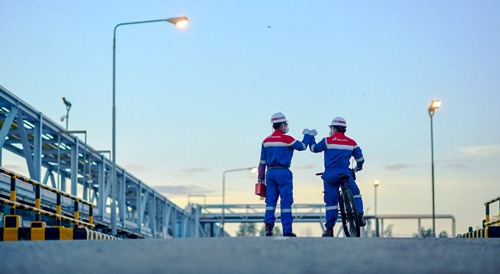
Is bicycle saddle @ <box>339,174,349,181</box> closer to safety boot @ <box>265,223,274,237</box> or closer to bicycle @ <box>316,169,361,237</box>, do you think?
bicycle @ <box>316,169,361,237</box>

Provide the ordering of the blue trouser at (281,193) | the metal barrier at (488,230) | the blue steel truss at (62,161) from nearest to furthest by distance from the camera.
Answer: the blue trouser at (281,193) < the metal barrier at (488,230) < the blue steel truss at (62,161)

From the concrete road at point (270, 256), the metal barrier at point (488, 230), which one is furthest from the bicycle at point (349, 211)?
the concrete road at point (270, 256)

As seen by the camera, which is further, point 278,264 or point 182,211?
point 182,211

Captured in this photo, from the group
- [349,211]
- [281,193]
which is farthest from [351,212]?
[281,193]

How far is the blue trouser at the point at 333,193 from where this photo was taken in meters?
14.8

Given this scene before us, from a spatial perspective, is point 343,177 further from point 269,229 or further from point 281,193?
point 269,229

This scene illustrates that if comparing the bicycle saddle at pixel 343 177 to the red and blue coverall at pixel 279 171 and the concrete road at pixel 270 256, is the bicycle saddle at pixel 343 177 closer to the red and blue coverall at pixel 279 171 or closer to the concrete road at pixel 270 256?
the red and blue coverall at pixel 279 171

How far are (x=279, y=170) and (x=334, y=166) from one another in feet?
3.58

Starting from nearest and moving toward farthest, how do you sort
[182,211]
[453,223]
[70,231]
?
[70,231]
[453,223]
[182,211]

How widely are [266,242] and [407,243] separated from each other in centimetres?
131

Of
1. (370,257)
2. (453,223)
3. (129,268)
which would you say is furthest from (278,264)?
(453,223)

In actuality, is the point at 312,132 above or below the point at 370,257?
above

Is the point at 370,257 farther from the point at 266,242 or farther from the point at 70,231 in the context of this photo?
the point at 70,231

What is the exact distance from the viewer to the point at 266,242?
848 cm
